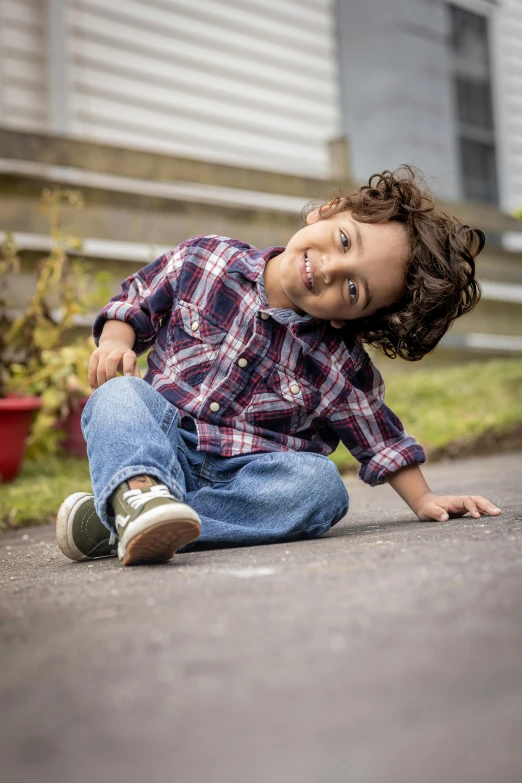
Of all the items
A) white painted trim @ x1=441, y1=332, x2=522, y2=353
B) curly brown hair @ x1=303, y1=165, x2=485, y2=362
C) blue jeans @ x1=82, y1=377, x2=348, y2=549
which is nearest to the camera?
blue jeans @ x1=82, y1=377, x2=348, y2=549

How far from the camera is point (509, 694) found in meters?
0.75

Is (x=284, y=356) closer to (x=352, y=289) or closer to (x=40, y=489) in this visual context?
(x=352, y=289)

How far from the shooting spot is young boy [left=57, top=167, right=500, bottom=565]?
189cm

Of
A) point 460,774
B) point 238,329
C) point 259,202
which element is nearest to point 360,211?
point 238,329

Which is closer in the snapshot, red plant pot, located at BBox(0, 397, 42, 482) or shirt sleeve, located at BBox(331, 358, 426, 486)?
shirt sleeve, located at BBox(331, 358, 426, 486)

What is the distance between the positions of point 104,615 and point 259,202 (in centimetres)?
514

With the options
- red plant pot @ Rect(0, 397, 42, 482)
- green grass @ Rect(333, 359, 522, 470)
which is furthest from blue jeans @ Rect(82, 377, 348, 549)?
green grass @ Rect(333, 359, 522, 470)

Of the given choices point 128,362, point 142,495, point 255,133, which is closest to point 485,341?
point 255,133

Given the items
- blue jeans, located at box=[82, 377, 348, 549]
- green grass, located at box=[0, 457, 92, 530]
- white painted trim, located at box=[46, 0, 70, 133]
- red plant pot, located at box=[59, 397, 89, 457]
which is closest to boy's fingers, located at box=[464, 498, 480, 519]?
blue jeans, located at box=[82, 377, 348, 549]

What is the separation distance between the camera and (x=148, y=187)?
5395mm

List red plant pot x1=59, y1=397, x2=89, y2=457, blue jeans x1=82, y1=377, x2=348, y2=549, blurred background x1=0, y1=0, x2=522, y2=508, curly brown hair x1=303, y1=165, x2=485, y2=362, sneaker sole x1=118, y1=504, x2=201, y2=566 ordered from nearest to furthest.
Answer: sneaker sole x1=118, y1=504, x2=201, y2=566 → blue jeans x1=82, y1=377, x2=348, y2=549 → curly brown hair x1=303, y1=165, x2=485, y2=362 → red plant pot x1=59, y1=397, x2=89, y2=457 → blurred background x1=0, y1=0, x2=522, y2=508

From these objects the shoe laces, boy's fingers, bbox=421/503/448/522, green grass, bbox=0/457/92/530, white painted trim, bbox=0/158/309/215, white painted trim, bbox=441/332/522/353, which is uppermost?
white painted trim, bbox=0/158/309/215

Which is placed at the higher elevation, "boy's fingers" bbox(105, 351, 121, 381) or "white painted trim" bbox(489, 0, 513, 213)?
"white painted trim" bbox(489, 0, 513, 213)

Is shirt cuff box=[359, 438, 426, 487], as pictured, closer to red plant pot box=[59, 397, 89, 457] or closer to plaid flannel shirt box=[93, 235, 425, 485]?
plaid flannel shirt box=[93, 235, 425, 485]
